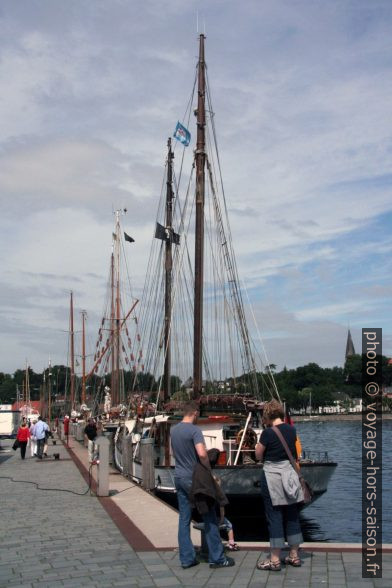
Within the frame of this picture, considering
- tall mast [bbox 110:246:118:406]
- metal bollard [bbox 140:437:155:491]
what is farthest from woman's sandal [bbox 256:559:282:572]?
tall mast [bbox 110:246:118:406]

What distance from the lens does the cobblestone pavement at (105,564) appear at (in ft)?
23.8

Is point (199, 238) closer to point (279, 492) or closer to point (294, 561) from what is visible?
point (279, 492)

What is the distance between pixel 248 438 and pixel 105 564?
10890 mm

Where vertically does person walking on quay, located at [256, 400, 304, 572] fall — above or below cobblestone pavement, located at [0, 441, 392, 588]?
above

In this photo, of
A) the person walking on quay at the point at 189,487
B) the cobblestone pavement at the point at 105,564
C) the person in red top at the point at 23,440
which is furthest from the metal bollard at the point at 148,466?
the person in red top at the point at 23,440

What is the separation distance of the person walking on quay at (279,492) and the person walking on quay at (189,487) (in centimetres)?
51

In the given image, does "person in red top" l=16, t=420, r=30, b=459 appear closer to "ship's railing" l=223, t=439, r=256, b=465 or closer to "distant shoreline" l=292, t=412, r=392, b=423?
"ship's railing" l=223, t=439, r=256, b=465

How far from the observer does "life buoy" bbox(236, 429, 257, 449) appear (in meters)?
18.7

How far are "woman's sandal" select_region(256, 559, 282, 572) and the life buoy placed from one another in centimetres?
1095

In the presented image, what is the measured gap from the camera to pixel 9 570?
8.10 meters

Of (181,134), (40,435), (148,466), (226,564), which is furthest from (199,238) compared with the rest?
(226,564)

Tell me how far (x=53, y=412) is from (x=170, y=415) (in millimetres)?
102367

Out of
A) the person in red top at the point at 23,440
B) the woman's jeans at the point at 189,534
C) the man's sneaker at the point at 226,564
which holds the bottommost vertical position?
the person in red top at the point at 23,440

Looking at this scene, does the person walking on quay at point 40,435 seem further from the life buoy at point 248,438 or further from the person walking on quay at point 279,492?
the person walking on quay at point 279,492
